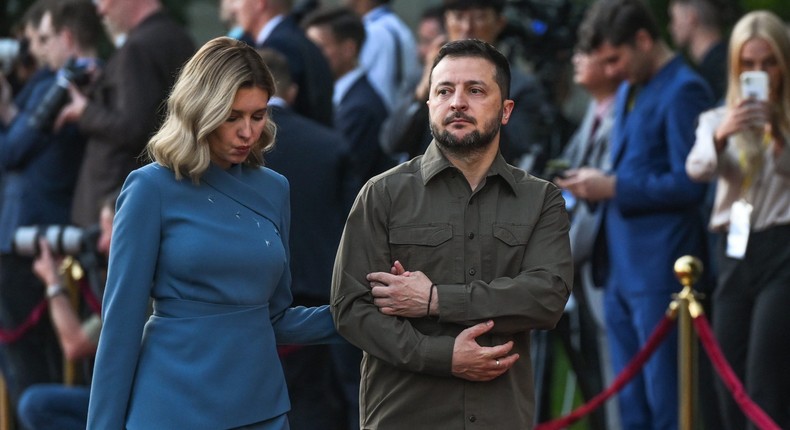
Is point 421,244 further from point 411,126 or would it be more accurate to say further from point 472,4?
point 472,4

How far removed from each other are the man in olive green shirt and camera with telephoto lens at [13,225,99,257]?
386 cm

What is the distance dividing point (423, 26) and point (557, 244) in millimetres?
6949

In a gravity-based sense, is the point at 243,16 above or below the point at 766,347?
above

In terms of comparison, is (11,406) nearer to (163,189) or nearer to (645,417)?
(645,417)

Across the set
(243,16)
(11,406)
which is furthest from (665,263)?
(11,406)

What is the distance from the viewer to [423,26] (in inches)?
430

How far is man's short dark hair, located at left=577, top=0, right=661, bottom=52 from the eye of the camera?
7191mm

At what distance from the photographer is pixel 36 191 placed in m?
8.54

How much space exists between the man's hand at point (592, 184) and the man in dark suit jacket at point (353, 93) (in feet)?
4.85

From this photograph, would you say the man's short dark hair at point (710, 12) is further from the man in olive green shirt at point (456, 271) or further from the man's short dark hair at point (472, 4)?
the man in olive green shirt at point (456, 271)

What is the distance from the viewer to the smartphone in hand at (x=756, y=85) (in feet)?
20.3

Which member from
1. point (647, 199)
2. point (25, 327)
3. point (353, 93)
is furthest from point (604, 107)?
point (25, 327)

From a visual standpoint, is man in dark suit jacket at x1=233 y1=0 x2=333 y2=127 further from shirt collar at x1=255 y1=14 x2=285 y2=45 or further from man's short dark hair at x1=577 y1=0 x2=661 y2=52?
man's short dark hair at x1=577 y1=0 x2=661 y2=52

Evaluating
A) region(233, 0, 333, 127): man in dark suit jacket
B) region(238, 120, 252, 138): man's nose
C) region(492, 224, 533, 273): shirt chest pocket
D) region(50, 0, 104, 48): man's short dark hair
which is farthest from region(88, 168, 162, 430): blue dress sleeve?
region(50, 0, 104, 48): man's short dark hair
